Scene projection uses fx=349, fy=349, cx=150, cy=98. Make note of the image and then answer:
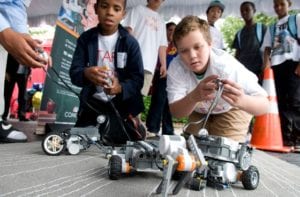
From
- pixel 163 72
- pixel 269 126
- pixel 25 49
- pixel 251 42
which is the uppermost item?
pixel 251 42

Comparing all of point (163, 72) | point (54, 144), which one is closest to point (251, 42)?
point (163, 72)

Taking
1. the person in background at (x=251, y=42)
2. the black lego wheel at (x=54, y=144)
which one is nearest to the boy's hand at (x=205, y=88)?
the black lego wheel at (x=54, y=144)

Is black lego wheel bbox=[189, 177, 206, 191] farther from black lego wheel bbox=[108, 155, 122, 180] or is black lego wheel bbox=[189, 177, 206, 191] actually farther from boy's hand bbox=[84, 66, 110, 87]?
boy's hand bbox=[84, 66, 110, 87]

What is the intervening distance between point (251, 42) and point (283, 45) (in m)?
0.40

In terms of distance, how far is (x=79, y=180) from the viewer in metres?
1.18

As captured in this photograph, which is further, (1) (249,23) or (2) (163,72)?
(1) (249,23)

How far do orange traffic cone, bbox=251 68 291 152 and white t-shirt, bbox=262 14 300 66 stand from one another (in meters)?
0.20

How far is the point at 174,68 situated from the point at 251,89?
0.37 metres

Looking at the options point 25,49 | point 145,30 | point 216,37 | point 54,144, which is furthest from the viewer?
point 216,37

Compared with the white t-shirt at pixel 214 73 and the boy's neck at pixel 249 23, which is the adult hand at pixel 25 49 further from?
the boy's neck at pixel 249 23

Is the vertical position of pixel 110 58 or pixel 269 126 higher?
pixel 110 58

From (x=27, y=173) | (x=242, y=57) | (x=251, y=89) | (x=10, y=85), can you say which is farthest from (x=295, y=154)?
(x=10, y=85)

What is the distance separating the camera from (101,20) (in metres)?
2.11

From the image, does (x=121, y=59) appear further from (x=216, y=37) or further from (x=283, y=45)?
(x=283, y=45)
